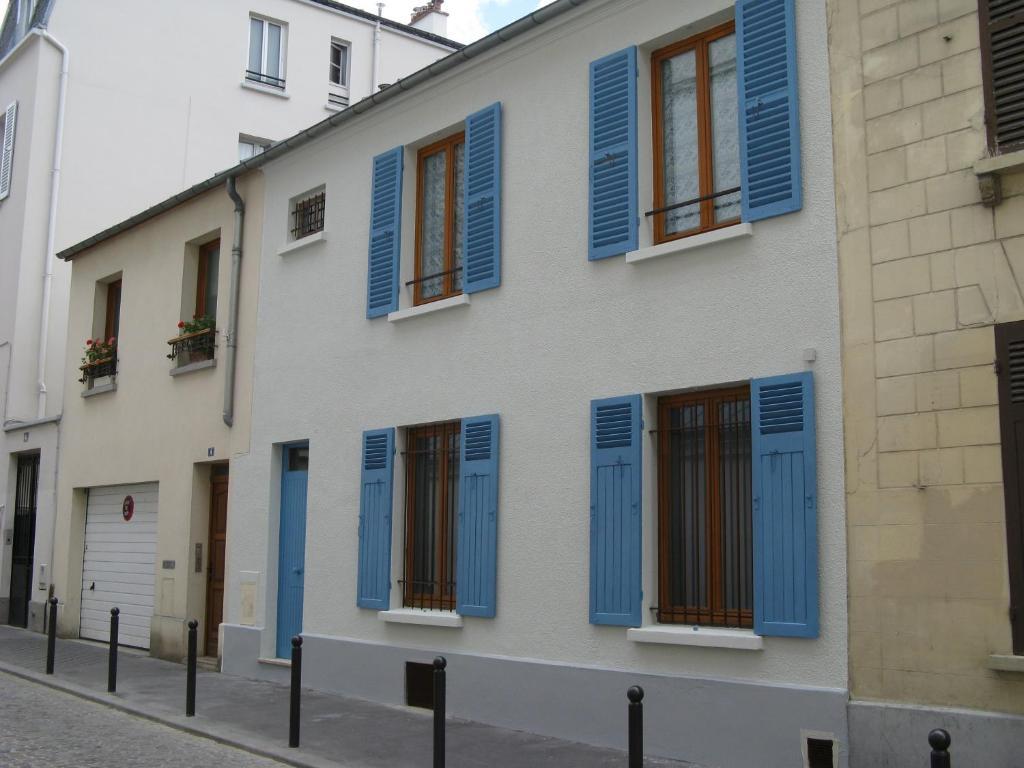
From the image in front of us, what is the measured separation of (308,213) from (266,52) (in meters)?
11.2

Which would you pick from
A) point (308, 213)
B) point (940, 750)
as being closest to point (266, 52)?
point (308, 213)

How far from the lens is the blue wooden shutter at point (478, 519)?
959cm

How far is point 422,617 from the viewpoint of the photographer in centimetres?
1012

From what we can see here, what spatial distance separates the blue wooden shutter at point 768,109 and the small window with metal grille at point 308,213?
5.82 meters

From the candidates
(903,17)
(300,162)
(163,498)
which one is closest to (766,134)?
(903,17)

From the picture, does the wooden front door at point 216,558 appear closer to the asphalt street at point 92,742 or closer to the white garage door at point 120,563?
the white garage door at point 120,563

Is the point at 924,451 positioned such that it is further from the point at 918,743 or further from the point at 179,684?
the point at 179,684

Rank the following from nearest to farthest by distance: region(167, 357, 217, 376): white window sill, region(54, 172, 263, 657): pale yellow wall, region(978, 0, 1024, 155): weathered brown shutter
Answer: region(978, 0, 1024, 155): weathered brown shutter
region(54, 172, 263, 657): pale yellow wall
region(167, 357, 217, 376): white window sill

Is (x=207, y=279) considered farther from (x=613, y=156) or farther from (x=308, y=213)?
(x=613, y=156)

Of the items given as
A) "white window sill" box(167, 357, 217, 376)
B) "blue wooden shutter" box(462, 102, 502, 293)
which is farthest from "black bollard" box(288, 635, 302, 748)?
"white window sill" box(167, 357, 217, 376)

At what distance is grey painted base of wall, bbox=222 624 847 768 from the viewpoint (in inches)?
286

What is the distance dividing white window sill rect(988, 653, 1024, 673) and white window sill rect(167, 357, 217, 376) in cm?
996

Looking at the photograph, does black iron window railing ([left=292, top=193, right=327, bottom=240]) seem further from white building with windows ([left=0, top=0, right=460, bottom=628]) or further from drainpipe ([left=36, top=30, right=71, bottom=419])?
drainpipe ([left=36, top=30, right=71, bottom=419])

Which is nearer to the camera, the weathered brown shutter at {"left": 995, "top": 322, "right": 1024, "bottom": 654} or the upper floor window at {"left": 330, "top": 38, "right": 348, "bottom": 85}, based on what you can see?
the weathered brown shutter at {"left": 995, "top": 322, "right": 1024, "bottom": 654}
